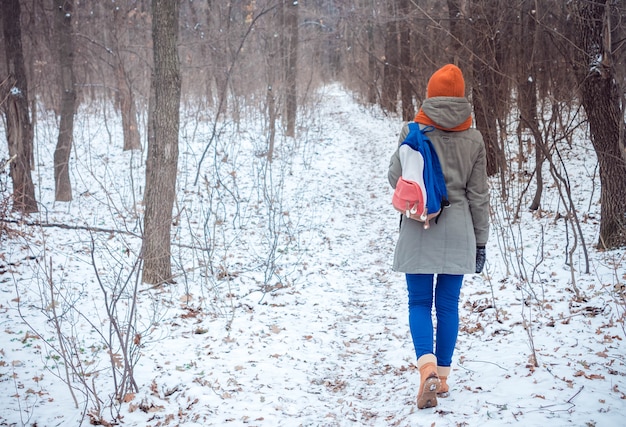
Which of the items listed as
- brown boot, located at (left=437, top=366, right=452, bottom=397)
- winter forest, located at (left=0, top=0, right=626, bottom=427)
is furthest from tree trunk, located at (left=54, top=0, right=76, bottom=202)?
brown boot, located at (left=437, top=366, right=452, bottom=397)

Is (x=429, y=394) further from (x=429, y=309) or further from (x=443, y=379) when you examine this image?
(x=429, y=309)

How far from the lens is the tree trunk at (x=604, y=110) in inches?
213

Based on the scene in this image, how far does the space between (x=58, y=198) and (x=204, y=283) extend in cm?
525

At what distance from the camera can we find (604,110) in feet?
18.0

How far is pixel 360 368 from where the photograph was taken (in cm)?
410

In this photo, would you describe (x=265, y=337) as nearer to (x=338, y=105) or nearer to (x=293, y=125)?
(x=293, y=125)

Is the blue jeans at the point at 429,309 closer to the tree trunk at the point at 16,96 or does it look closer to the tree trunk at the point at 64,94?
the tree trunk at the point at 16,96

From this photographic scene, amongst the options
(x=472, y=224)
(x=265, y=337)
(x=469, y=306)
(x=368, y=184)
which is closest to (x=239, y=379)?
(x=265, y=337)

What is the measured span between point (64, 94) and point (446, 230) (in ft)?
29.2

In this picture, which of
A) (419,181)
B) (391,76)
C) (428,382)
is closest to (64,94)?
(419,181)

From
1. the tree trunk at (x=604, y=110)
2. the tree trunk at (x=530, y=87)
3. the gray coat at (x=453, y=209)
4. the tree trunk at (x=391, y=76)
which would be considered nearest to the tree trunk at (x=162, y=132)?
the gray coat at (x=453, y=209)

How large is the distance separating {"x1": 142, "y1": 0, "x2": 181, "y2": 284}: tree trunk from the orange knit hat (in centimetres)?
331

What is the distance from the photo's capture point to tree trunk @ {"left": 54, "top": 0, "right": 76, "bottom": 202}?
9430 mm

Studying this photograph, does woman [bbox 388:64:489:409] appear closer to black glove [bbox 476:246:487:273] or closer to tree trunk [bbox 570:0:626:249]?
black glove [bbox 476:246:487:273]
